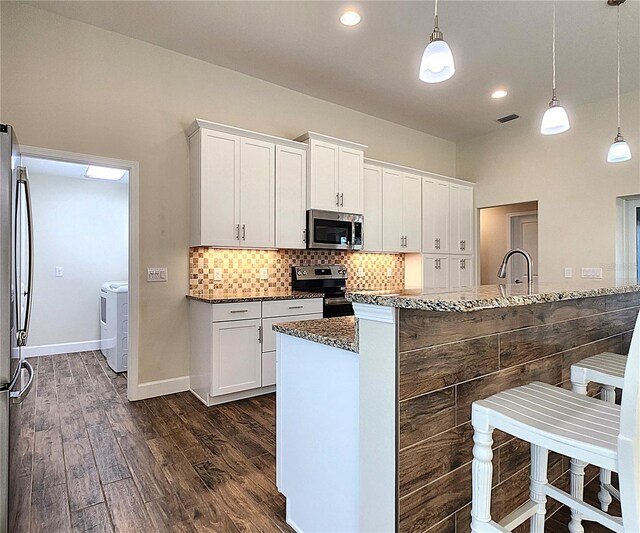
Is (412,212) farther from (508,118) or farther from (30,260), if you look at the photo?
(30,260)

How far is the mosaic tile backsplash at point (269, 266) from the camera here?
3.70 metres

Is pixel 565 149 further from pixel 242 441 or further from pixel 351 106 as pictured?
pixel 242 441

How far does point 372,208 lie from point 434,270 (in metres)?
1.41

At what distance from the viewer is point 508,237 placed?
6691 millimetres

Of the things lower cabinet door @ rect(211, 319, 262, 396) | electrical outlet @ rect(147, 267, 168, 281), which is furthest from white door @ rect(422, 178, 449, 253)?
electrical outlet @ rect(147, 267, 168, 281)

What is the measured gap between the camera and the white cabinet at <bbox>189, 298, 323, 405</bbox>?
3.19m

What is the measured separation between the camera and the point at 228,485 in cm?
204

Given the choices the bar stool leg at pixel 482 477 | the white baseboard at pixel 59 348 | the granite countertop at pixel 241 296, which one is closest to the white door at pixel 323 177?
the granite countertop at pixel 241 296

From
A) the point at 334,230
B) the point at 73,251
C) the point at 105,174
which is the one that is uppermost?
the point at 105,174

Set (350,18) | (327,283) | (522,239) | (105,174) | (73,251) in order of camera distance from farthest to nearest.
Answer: (522,239) < (73,251) < (105,174) < (327,283) < (350,18)

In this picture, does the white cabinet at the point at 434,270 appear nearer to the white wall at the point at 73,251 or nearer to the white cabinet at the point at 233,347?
the white cabinet at the point at 233,347

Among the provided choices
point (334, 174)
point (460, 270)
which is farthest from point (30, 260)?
point (460, 270)

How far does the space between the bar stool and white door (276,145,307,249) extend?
2801mm

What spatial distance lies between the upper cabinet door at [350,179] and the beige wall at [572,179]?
2337mm
